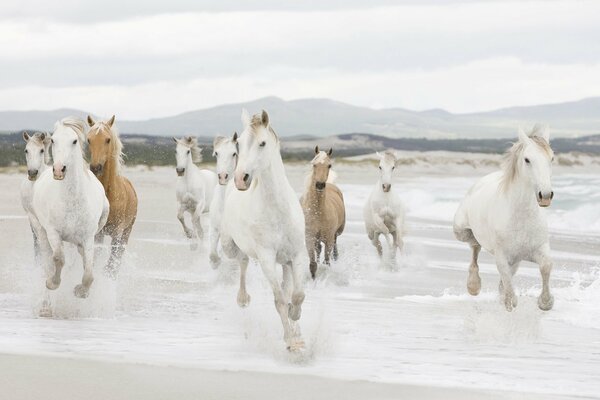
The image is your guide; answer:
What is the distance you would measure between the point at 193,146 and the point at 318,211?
543 cm

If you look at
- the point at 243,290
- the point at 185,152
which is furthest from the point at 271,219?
the point at 185,152

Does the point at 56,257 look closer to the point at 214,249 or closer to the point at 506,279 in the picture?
the point at 214,249

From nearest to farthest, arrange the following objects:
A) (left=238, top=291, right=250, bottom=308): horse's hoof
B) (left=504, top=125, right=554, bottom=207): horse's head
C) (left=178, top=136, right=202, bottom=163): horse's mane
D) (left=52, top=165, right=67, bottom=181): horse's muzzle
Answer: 1. (left=504, top=125, right=554, bottom=207): horse's head
2. (left=52, top=165, right=67, bottom=181): horse's muzzle
3. (left=238, top=291, right=250, bottom=308): horse's hoof
4. (left=178, top=136, right=202, bottom=163): horse's mane

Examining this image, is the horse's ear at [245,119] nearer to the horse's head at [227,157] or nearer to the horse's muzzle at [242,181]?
the horse's muzzle at [242,181]

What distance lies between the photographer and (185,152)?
18.6 metres

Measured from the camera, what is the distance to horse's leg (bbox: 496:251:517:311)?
9.55 meters

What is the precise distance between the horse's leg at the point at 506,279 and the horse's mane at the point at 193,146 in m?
9.14

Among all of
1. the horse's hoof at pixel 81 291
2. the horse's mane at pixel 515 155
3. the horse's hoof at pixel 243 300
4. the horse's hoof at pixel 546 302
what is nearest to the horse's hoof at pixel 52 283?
the horse's hoof at pixel 81 291

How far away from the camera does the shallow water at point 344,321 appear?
7605mm

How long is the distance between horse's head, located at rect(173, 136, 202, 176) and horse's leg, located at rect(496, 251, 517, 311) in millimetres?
9370

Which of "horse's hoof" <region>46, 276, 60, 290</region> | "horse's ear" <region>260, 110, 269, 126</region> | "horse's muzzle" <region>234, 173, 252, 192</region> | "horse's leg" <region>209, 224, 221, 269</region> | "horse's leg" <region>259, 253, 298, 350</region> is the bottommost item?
"horse's leg" <region>209, 224, 221, 269</region>

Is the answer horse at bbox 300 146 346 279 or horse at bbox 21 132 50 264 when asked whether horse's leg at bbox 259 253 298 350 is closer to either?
horse at bbox 21 132 50 264

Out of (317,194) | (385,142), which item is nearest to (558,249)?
(317,194)

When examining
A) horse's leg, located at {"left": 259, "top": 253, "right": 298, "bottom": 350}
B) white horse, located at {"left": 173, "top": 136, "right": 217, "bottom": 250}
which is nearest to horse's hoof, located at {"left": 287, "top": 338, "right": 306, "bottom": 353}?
horse's leg, located at {"left": 259, "top": 253, "right": 298, "bottom": 350}
